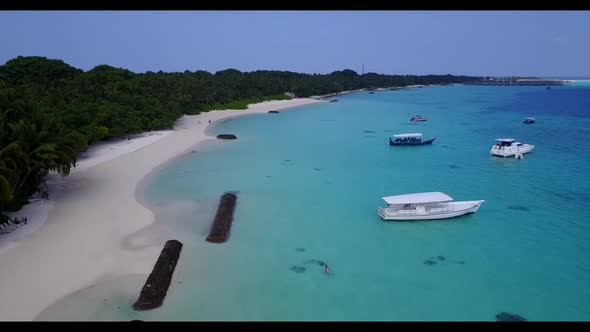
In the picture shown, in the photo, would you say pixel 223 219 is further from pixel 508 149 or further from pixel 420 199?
pixel 508 149

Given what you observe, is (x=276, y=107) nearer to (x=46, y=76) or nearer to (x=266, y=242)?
(x=46, y=76)

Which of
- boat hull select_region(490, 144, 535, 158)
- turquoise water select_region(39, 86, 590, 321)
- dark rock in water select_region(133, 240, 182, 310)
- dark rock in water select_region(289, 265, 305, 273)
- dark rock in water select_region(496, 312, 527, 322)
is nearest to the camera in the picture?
dark rock in water select_region(133, 240, 182, 310)

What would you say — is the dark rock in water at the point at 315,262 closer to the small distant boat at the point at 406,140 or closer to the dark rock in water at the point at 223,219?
the dark rock in water at the point at 223,219

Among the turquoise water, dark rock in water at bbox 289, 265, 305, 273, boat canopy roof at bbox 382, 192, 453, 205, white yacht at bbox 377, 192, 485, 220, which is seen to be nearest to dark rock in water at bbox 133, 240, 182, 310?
the turquoise water

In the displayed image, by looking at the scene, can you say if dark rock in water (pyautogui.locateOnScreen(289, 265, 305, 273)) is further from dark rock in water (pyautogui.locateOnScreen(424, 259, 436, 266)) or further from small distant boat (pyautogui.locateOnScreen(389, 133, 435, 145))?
small distant boat (pyautogui.locateOnScreen(389, 133, 435, 145))
